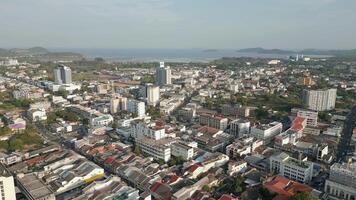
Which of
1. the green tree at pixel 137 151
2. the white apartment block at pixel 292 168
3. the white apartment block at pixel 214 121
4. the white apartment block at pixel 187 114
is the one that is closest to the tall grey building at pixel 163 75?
the white apartment block at pixel 187 114

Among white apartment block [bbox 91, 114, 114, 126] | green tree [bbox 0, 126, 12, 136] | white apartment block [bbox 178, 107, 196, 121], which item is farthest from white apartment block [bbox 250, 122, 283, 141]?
green tree [bbox 0, 126, 12, 136]

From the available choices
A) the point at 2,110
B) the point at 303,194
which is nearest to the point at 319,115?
the point at 303,194

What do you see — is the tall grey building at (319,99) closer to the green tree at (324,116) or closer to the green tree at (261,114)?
the green tree at (324,116)

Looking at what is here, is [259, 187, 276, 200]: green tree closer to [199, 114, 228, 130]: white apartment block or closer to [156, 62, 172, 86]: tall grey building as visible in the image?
[199, 114, 228, 130]: white apartment block

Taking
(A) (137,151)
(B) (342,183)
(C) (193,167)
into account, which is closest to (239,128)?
(C) (193,167)

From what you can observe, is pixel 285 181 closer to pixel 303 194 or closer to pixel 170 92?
pixel 303 194
